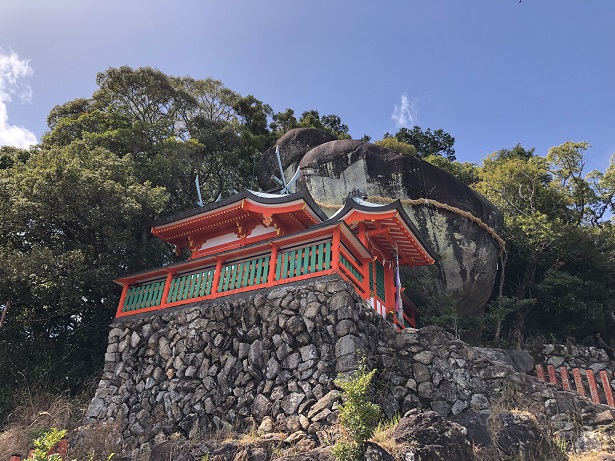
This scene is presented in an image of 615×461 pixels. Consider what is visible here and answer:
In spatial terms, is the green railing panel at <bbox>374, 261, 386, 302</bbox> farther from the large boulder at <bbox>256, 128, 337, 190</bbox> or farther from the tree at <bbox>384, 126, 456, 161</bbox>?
the tree at <bbox>384, 126, 456, 161</bbox>

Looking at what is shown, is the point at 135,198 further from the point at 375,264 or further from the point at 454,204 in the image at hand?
the point at 454,204

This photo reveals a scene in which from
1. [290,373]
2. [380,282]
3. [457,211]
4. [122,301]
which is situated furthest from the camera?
[457,211]

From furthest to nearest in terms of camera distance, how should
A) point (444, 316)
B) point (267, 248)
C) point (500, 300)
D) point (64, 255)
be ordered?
point (500, 300) < point (444, 316) < point (64, 255) < point (267, 248)

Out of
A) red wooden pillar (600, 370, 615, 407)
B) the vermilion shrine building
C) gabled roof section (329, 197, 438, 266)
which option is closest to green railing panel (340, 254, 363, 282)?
the vermilion shrine building

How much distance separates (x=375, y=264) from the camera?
13.7 metres

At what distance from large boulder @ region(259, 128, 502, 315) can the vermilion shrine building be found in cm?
412

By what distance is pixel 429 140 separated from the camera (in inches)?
1364

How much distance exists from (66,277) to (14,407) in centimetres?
345

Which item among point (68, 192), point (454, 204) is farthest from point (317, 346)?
point (454, 204)

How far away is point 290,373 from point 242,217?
16.8ft

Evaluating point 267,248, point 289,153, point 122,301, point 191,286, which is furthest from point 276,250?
point 289,153

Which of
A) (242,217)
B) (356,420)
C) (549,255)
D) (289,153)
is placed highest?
(289,153)

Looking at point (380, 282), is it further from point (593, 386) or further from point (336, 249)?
point (593, 386)

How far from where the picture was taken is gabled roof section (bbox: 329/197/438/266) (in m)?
12.1
